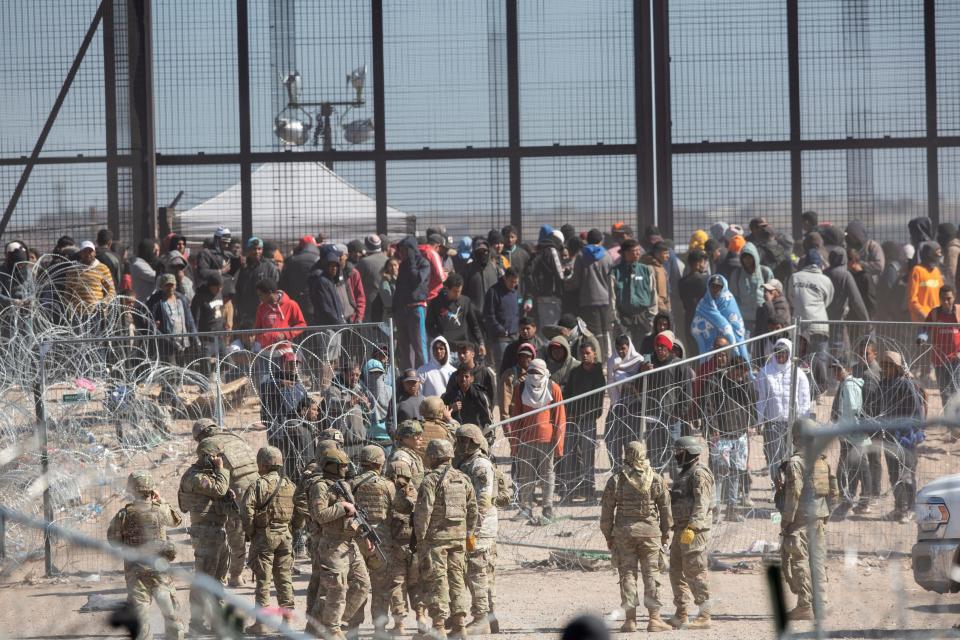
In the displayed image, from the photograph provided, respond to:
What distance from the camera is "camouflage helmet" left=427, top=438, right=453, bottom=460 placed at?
31.1 feet

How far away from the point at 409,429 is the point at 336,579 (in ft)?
4.04

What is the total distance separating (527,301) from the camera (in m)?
15.3

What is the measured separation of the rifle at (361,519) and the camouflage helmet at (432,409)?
1.33 meters

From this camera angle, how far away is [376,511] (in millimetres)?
9422

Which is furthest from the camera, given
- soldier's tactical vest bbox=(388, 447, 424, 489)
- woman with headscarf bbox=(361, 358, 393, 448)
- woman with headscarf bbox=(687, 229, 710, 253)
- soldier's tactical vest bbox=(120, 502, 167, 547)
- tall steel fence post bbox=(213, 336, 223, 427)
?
woman with headscarf bbox=(687, 229, 710, 253)

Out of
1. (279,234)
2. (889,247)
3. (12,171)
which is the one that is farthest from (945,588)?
(12,171)

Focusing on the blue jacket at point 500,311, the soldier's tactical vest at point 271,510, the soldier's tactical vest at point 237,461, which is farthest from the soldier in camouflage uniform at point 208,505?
the blue jacket at point 500,311

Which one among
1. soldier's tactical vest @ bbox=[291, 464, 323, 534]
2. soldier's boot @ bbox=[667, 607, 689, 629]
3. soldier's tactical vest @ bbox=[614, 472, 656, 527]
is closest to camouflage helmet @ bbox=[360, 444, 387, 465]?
soldier's tactical vest @ bbox=[291, 464, 323, 534]

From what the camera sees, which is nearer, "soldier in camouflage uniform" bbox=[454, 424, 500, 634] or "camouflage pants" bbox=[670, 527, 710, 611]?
"soldier in camouflage uniform" bbox=[454, 424, 500, 634]

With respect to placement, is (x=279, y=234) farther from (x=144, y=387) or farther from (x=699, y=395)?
(x=699, y=395)

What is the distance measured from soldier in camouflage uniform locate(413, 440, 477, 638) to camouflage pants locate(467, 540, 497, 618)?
5.9 inches

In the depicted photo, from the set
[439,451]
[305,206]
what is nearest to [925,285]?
[305,206]

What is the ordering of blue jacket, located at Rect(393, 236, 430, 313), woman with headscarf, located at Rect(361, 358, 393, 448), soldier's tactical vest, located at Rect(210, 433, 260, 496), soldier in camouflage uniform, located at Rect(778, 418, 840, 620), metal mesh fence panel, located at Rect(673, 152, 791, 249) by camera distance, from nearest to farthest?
soldier in camouflage uniform, located at Rect(778, 418, 840, 620) < soldier's tactical vest, located at Rect(210, 433, 260, 496) < woman with headscarf, located at Rect(361, 358, 393, 448) < blue jacket, located at Rect(393, 236, 430, 313) < metal mesh fence panel, located at Rect(673, 152, 791, 249)

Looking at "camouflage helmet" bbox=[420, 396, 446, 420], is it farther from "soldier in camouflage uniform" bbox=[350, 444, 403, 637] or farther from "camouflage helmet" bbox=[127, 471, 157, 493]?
"camouflage helmet" bbox=[127, 471, 157, 493]
